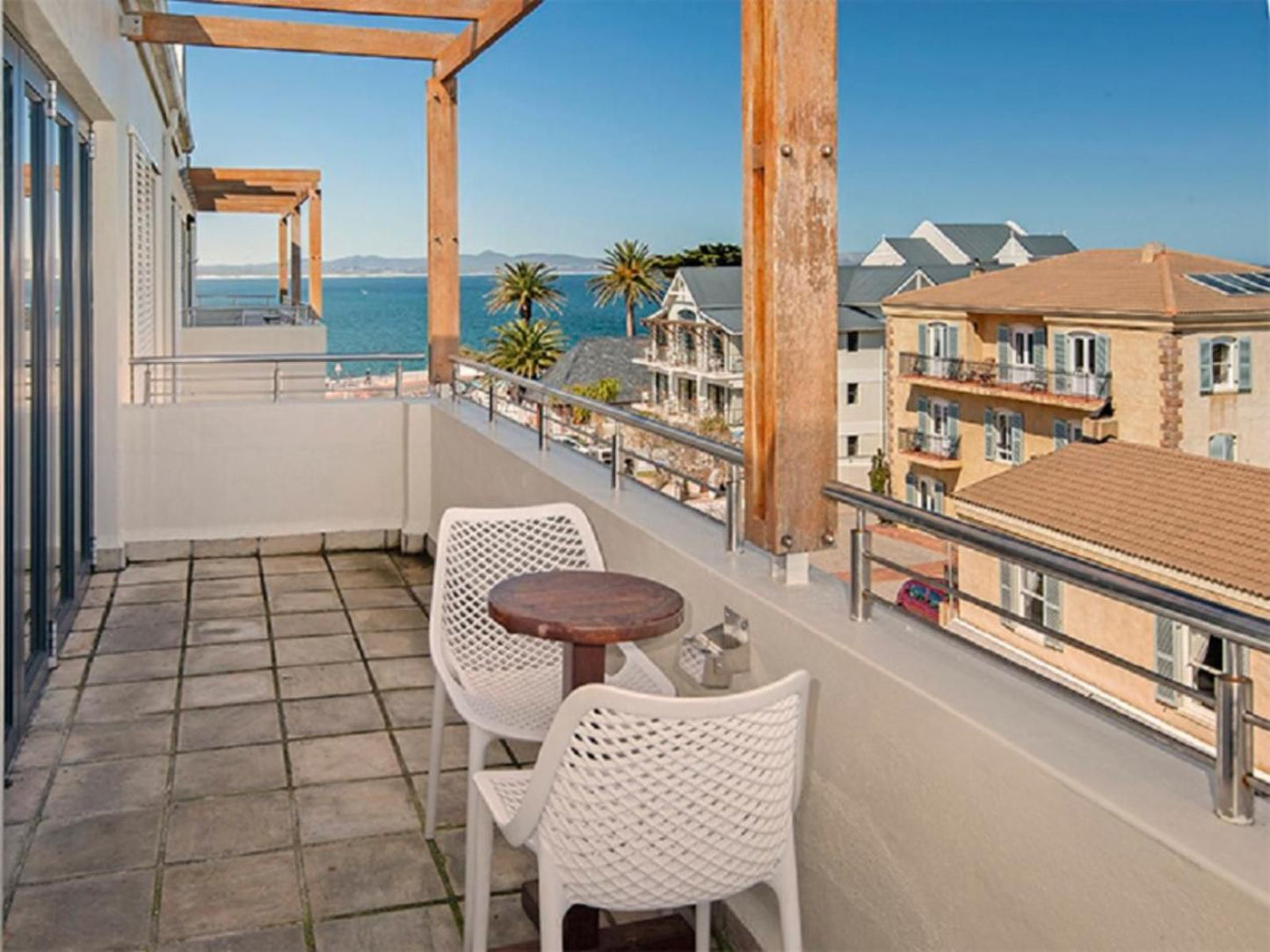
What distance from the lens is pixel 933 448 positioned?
2.24 m

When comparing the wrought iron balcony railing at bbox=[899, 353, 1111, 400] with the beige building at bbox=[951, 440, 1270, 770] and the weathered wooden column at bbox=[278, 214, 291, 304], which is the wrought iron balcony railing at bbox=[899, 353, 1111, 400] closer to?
the beige building at bbox=[951, 440, 1270, 770]

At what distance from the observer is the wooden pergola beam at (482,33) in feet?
16.8

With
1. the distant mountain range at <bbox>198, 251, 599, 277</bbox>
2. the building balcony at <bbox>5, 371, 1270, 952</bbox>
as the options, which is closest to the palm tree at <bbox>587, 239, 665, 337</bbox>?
the building balcony at <bbox>5, 371, 1270, 952</bbox>

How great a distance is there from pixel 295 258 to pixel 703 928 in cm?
2027

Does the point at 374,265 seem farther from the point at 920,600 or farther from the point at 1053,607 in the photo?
the point at 1053,607

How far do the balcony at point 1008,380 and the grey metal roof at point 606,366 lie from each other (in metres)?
2.05

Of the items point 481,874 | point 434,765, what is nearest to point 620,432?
Answer: point 434,765

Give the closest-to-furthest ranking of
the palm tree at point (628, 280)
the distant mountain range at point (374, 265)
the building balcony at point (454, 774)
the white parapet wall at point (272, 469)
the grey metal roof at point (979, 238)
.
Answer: the building balcony at point (454, 774) → the grey metal roof at point (979, 238) → the white parapet wall at point (272, 469) → the palm tree at point (628, 280) → the distant mountain range at point (374, 265)

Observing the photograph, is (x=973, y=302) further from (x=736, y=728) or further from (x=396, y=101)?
(x=396, y=101)

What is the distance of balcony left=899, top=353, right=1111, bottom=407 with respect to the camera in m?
1.87

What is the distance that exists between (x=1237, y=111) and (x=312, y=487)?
5140 millimetres

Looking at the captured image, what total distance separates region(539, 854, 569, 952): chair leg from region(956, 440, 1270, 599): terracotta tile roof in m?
0.90

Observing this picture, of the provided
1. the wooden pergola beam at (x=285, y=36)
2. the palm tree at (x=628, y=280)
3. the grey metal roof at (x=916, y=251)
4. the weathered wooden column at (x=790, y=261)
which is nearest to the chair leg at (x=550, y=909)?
the weathered wooden column at (x=790, y=261)

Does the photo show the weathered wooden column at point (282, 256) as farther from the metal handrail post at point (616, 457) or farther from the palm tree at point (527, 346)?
the metal handrail post at point (616, 457)
